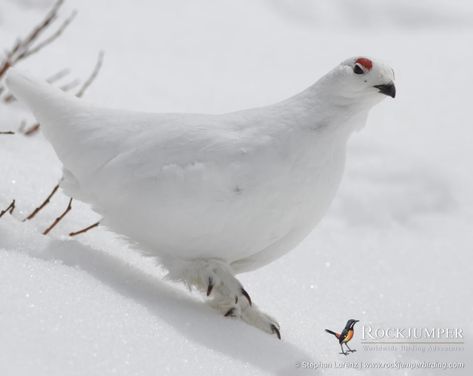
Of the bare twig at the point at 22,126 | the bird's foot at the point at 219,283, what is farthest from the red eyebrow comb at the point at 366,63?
the bare twig at the point at 22,126

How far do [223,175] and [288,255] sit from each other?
154cm

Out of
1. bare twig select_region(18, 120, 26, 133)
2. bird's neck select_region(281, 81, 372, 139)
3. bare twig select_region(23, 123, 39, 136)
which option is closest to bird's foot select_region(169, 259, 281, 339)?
bird's neck select_region(281, 81, 372, 139)

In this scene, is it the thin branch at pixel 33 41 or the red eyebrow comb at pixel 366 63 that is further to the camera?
the thin branch at pixel 33 41

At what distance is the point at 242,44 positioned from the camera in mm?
7285

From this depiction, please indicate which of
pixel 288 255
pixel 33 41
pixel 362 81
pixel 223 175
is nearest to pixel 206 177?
pixel 223 175

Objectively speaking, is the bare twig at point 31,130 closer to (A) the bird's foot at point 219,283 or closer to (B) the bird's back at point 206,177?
(B) the bird's back at point 206,177

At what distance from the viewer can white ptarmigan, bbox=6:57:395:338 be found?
307cm

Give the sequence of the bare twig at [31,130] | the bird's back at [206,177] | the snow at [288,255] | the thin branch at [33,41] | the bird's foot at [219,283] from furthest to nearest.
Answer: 1. the bare twig at [31,130]
2. the thin branch at [33,41]
3. the bird's foot at [219,283]
4. the bird's back at [206,177]
5. the snow at [288,255]

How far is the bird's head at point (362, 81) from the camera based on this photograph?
3189 mm

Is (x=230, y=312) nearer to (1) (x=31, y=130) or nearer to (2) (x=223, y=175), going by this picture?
(2) (x=223, y=175)

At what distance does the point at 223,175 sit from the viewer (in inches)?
121

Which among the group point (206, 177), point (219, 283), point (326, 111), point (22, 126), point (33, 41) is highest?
point (326, 111)

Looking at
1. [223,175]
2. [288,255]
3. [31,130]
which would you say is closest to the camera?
[223,175]

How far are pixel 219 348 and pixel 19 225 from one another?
96 centimetres
